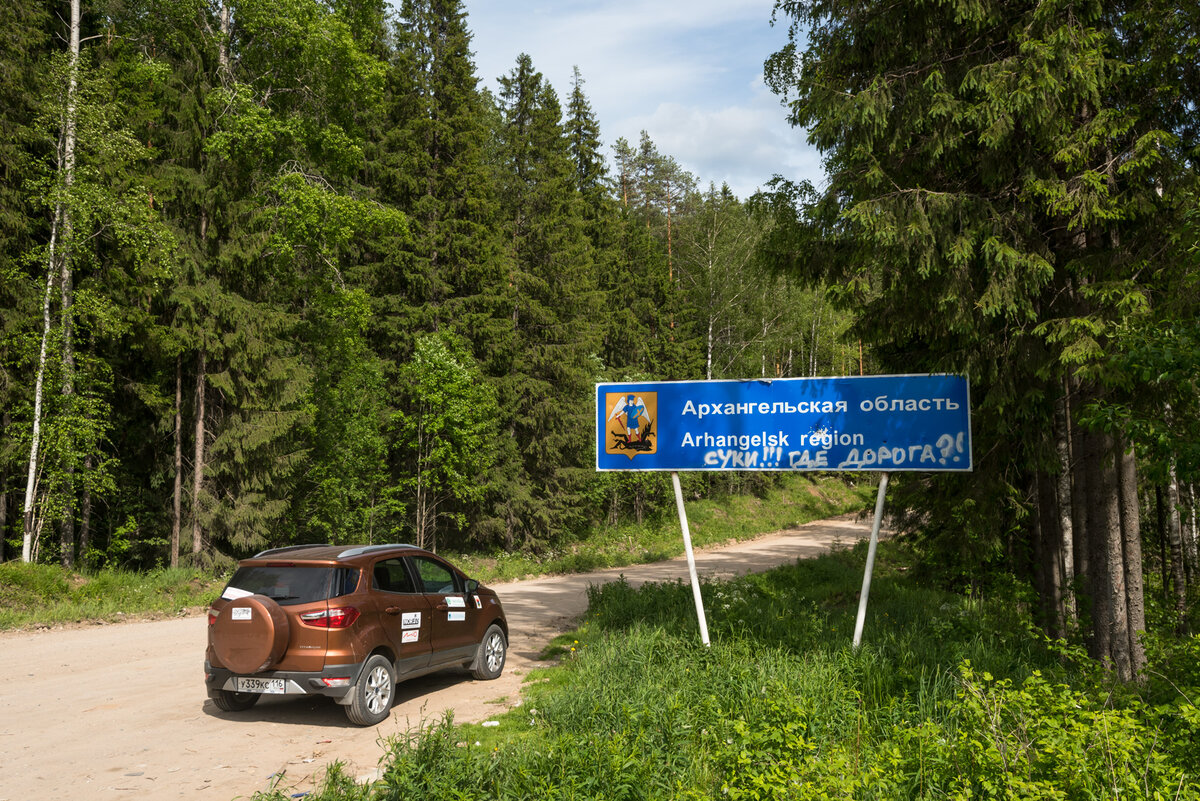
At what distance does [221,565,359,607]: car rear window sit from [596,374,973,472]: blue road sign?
128 inches

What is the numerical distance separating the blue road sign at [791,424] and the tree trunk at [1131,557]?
1.76 meters

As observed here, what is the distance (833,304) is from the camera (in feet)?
29.2

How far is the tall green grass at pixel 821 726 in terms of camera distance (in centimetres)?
455

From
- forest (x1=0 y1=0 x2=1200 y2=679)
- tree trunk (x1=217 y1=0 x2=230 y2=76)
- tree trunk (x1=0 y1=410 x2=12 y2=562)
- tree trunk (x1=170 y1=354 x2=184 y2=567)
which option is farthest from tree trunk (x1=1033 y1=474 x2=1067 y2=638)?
tree trunk (x1=217 y1=0 x2=230 y2=76)

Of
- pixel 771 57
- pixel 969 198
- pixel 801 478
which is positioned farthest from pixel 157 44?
pixel 801 478

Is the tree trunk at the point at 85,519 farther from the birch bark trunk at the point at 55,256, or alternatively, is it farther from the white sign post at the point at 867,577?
the white sign post at the point at 867,577

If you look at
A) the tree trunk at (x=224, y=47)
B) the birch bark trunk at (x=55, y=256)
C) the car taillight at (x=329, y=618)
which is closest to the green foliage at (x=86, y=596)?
the birch bark trunk at (x=55, y=256)

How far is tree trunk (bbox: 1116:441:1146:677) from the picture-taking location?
8.13m

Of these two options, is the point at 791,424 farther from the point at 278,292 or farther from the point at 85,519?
the point at 85,519

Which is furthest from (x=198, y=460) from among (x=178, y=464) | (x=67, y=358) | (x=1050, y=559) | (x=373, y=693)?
(x=1050, y=559)

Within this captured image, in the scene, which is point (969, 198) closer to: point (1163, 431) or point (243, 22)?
point (1163, 431)

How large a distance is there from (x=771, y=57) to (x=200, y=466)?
1668 centimetres

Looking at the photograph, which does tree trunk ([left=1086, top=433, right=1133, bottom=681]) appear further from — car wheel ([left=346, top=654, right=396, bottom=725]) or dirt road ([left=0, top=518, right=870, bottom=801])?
car wheel ([left=346, top=654, right=396, bottom=725])

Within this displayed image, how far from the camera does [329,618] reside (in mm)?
7320
